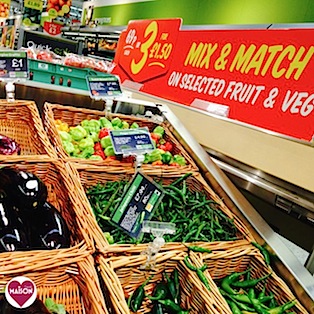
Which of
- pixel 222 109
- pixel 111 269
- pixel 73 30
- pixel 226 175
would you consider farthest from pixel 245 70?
pixel 73 30

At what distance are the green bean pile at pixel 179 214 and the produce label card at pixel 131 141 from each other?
0.18 m

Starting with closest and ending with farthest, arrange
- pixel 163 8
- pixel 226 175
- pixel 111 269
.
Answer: pixel 111 269 < pixel 226 175 < pixel 163 8

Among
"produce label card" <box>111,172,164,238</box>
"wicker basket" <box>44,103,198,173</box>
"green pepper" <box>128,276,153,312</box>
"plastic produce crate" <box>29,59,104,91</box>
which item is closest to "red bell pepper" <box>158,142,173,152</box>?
"wicker basket" <box>44,103,198,173</box>

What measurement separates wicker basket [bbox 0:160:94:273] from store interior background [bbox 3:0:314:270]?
2.72 feet

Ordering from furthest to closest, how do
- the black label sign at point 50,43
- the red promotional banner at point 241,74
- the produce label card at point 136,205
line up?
the black label sign at point 50,43
the red promotional banner at point 241,74
the produce label card at point 136,205

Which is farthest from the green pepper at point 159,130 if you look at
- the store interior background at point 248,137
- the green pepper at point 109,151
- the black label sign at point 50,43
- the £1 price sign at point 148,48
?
the black label sign at point 50,43

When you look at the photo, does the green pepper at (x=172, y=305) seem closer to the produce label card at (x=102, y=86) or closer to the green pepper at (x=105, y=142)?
the green pepper at (x=105, y=142)

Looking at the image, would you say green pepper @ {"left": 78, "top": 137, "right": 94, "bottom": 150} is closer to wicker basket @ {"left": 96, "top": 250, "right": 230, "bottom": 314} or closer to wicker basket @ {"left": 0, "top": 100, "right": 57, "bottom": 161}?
wicker basket @ {"left": 0, "top": 100, "right": 57, "bottom": 161}

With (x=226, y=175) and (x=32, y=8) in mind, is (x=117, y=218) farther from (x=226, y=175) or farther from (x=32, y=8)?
(x=32, y=8)

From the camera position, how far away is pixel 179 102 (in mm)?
2686

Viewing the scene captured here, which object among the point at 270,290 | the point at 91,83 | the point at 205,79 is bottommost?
the point at 270,290

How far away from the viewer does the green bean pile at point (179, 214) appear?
163 centimetres

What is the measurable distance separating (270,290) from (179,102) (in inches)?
58.4

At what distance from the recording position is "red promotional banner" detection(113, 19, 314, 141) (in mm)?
1751
